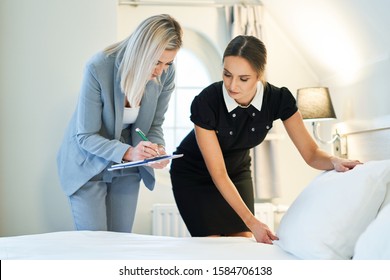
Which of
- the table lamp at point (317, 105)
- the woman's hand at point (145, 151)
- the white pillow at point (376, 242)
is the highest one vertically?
the table lamp at point (317, 105)

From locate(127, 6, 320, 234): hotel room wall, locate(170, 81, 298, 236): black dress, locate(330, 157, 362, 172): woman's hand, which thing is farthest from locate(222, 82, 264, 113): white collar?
locate(127, 6, 320, 234): hotel room wall

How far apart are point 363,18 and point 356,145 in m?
0.69

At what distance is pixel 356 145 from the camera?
271cm

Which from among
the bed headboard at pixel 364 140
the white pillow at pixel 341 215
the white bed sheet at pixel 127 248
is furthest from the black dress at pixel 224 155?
the bed headboard at pixel 364 140

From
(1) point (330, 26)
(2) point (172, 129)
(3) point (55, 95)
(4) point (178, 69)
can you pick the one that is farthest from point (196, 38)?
(3) point (55, 95)

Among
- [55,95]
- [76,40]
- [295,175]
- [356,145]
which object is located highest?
[76,40]

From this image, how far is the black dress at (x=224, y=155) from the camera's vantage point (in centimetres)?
191

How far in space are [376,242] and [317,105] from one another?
1.75 m

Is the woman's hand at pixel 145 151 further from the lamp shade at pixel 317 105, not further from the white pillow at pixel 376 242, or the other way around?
the lamp shade at pixel 317 105

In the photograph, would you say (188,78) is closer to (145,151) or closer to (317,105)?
(317,105)

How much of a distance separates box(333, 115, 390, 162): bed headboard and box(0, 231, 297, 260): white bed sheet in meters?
1.06

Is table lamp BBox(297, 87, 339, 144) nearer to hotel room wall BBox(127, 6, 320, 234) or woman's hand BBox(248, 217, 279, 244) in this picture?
hotel room wall BBox(127, 6, 320, 234)

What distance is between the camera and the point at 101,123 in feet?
6.48
